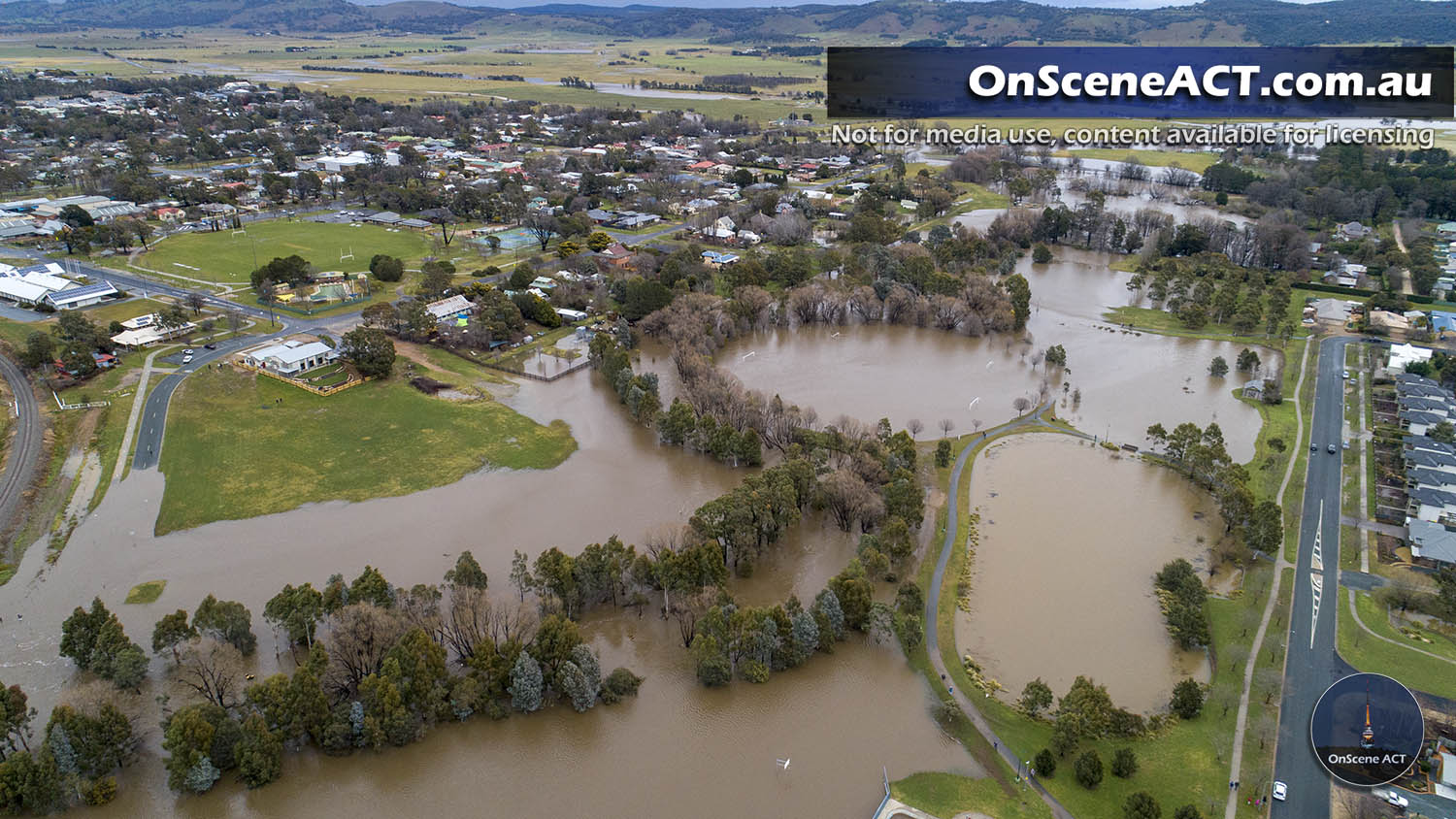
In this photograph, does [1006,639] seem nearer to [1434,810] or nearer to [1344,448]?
[1434,810]

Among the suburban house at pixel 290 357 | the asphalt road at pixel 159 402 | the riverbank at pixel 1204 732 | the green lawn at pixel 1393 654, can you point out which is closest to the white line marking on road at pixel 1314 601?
the green lawn at pixel 1393 654

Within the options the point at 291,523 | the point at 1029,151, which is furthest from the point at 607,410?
the point at 1029,151

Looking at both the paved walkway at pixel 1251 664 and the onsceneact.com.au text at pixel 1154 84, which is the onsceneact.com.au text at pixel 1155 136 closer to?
the onsceneact.com.au text at pixel 1154 84

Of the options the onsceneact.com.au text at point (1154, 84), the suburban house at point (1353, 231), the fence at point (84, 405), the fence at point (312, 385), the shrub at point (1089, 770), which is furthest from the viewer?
the suburban house at point (1353, 231)

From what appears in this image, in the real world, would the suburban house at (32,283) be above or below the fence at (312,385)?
above

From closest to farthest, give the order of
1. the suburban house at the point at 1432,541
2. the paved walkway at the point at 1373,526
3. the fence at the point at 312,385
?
the suburban house at the point at 1432,541 → the paved walkway at the point at 1373,526 → the fence at the point at 312,385
